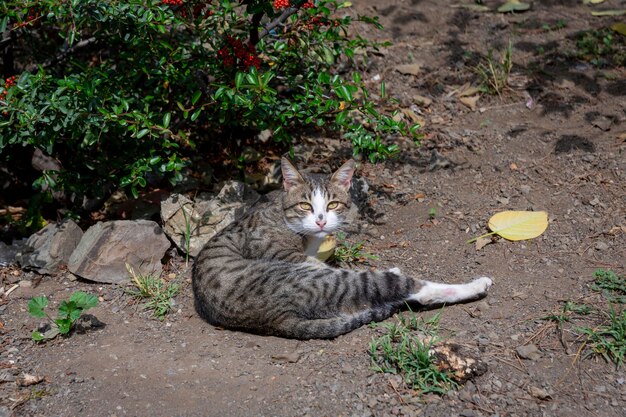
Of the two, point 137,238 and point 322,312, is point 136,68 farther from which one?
point 322,312

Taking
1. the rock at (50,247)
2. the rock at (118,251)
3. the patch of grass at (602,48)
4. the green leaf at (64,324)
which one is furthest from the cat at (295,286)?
the patch of grass at (602,48)

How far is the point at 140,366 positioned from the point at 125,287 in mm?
1038

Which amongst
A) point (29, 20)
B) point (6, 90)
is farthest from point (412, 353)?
point (29, 20)

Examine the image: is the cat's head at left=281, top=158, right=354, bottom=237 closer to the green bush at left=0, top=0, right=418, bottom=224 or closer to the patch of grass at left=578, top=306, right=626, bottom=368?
the green bush at left=0, top=0, right=418, bottom=224

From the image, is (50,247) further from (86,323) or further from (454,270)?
(454,270)

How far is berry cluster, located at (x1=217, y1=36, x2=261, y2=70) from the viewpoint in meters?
4.44

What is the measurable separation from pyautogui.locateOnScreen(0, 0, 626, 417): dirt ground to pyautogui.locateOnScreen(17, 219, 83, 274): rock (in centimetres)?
13

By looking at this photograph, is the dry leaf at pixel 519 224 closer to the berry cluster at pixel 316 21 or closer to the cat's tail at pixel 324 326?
the cat's tail at pixel 324 326

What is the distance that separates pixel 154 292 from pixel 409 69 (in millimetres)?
3727

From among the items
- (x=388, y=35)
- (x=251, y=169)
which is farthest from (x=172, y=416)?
(x=388, y=35)

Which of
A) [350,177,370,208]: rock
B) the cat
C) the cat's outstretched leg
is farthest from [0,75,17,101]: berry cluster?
the cat's outstretched leg

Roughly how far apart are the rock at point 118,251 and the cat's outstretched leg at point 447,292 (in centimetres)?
203

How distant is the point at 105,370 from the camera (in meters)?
3.81

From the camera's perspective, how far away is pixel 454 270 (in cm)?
466
